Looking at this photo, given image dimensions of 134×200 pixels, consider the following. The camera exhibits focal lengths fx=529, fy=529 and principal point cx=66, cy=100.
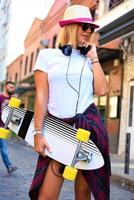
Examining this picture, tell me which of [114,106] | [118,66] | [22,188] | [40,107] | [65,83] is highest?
[118,66]

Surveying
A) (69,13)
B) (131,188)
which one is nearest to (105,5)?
(131,188)

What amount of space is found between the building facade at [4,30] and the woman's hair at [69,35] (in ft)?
157

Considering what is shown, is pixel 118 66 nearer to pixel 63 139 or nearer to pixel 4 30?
pixel 63 139

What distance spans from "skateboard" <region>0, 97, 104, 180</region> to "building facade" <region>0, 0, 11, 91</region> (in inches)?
1891

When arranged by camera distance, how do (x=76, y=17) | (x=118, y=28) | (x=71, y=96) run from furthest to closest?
1. (x=118, y=28)
2. (x=76, y=17)
3. (x=71, y=96)

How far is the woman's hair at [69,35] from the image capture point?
11.6ft

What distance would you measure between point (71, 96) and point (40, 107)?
0.70ft

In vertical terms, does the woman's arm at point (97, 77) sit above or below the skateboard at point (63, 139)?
above

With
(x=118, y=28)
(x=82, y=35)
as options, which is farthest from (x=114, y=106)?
(x=82, y=35)

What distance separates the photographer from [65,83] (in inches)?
136

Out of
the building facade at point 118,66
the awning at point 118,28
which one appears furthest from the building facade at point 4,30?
the awning at point 118,28

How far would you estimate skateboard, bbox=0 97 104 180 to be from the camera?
3236mm

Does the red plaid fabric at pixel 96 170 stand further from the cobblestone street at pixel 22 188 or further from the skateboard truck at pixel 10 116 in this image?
the cobblestone street at pixel 22 188

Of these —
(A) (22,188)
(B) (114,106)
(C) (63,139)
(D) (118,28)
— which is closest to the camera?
(C) (63,139)
